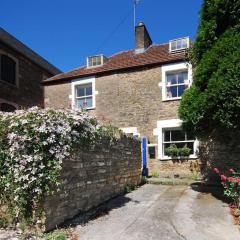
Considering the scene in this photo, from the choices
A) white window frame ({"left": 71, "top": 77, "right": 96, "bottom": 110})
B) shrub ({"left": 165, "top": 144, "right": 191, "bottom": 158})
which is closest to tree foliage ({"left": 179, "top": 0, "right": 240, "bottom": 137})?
shrub ({"left": 165, "top": 144, "right": 191, "bottom": 158})

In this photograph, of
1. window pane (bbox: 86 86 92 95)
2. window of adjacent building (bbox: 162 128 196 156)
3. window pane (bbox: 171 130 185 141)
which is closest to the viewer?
window of adjacent building (bbox: 162 128 196 156)

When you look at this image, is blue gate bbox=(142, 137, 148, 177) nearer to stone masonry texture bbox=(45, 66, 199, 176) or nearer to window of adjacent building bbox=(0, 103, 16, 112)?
stone masonry texture bbox=(45, 66, 199, 176)

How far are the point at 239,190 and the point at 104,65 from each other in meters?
11.8

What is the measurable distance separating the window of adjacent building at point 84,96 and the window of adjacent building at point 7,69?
404 cm

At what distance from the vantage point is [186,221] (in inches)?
309

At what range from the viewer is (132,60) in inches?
710

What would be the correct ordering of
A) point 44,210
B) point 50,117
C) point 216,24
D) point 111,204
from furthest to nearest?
point 216,24 < point 111,204 < point 50,117 < point 44,210

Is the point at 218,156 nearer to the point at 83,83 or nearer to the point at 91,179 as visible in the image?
the point at 91,179

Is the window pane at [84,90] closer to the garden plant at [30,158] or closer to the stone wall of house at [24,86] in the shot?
the stone wall of house at [24,86]

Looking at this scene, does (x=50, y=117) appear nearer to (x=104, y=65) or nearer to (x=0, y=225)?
(x=0, y=225)

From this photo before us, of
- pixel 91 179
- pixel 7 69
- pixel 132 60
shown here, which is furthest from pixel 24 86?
pixel 91 179

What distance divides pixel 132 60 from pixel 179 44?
253 centimetres

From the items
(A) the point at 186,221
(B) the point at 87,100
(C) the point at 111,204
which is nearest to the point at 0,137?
(C) the point at 111,204

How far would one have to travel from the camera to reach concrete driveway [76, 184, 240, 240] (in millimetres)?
6875
